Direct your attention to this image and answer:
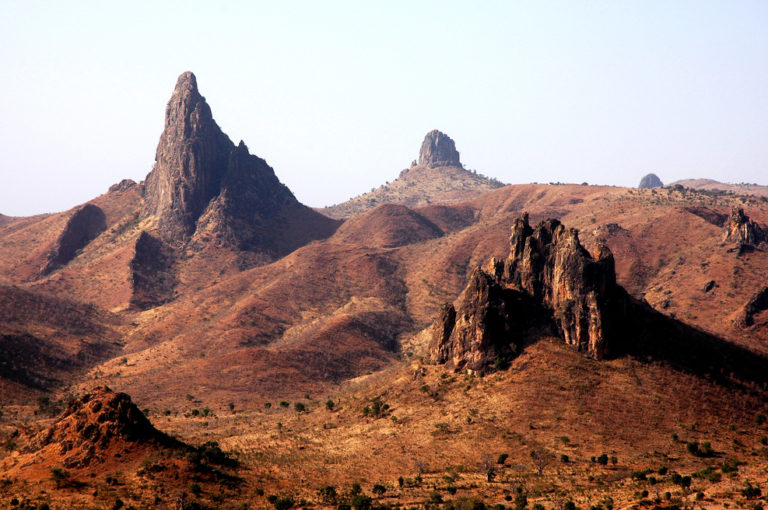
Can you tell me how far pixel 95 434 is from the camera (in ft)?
225

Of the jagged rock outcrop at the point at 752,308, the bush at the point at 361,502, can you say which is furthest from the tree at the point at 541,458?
the jagged rock outcrop at the point at 752,308

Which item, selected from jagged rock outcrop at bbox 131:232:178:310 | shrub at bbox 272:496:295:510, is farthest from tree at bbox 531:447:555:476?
jagged rock outcrop at bbox 131:232:178:310

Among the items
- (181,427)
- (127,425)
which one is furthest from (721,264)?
(127,425)

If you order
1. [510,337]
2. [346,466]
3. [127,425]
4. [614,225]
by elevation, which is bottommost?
[346,466]

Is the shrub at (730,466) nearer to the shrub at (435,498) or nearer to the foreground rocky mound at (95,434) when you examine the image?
the shrub at (435,498)

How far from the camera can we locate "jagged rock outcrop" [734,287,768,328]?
115944 millimetres

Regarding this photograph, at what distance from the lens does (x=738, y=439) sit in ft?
244

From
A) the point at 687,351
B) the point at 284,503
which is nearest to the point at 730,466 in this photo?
the point at 687,351

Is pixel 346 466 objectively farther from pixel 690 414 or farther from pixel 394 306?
pixel 394 306

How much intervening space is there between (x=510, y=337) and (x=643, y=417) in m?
17.7

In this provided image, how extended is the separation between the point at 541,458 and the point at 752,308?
217 feet

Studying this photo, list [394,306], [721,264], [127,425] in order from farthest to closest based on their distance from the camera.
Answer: [394,306] → [721,264] → [127,425]

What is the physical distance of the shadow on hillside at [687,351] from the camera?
83688 millimetres

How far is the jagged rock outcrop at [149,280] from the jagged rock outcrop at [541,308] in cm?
10714
